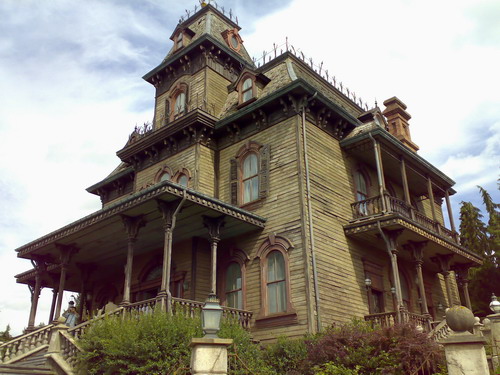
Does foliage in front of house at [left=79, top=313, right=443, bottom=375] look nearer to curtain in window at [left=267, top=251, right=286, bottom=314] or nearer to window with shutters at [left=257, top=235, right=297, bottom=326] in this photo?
window with shutters at [left=257, top=235, right=297, bottom=326]

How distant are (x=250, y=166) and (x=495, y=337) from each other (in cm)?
985

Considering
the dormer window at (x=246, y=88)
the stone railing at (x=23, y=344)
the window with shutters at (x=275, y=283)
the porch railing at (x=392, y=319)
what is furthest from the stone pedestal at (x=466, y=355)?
the dormer window at (x=246, y=88)

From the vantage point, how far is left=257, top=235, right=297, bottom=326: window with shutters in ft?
48.5

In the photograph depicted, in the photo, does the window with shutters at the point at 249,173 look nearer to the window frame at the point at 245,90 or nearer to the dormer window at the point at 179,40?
the window frame at the point at 245,90

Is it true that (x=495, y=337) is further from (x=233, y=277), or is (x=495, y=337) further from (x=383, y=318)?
(x=233, y=277)

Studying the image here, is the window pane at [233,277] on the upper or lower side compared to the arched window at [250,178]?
lower

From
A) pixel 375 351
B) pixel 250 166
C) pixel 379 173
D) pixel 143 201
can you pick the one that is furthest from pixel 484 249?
pixel 143 201

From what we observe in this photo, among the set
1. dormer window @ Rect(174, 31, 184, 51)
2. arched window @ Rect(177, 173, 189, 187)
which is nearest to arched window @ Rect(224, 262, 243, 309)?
arched window @ Rect(177, 173, 189, 187)

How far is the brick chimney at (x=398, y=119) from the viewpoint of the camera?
26.2 metres

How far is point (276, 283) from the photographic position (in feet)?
50.8

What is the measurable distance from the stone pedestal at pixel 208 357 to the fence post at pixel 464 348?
11.5 feet

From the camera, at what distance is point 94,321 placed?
1248 centimetres

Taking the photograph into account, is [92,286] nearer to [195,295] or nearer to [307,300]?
[195,295]

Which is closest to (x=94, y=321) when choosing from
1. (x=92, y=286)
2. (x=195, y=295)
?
(x=195, y=295)
